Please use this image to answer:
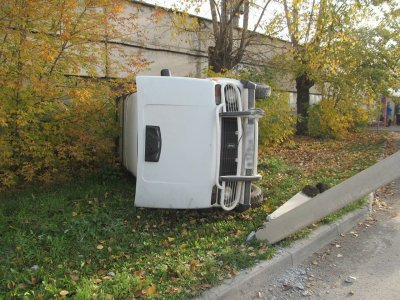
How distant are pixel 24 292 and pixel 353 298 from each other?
2.90 m

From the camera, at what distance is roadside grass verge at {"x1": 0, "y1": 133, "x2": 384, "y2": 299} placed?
3273mm

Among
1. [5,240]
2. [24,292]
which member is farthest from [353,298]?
[5,240]

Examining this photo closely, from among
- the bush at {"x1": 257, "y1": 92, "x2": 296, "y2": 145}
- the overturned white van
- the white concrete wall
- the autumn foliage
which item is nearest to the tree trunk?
the white concrete wall

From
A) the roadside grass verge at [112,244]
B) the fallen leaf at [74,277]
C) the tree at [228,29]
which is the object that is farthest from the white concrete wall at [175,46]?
the fallen leaf at [74,277]

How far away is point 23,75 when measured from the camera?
5.14 metres

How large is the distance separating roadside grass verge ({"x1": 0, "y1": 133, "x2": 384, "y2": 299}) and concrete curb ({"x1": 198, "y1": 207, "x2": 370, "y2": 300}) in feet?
0.34

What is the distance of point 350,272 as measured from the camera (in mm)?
3951

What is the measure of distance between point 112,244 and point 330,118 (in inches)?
465

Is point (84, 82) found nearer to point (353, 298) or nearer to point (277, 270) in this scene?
point (277, 270)

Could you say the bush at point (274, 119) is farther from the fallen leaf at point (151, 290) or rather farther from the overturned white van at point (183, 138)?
the fallen leaf at point (151, 290)

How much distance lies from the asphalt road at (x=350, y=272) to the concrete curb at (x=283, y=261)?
0.22 ft

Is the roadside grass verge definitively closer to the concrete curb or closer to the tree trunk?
the concrete curb

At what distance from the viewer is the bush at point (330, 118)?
1417 cm

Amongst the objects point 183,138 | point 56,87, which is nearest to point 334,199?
point 183,138
